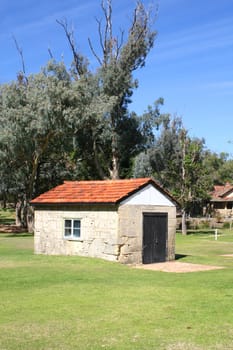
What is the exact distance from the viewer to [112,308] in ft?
37.8

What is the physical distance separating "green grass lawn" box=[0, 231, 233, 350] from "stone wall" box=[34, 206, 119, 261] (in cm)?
235

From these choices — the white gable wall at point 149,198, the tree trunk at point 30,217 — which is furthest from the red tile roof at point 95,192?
the tree trunk at point 30,217

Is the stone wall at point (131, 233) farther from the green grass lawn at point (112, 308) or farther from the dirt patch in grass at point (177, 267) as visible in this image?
the green grass lawn at point (112, 308)

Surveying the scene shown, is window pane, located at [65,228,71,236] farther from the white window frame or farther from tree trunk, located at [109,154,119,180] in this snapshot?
tree trunk, located at [109,154,119,180]

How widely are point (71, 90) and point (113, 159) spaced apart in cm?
1301

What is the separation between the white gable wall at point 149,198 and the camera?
21.3m

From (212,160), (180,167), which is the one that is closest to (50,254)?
(180,167)

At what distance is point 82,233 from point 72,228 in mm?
792

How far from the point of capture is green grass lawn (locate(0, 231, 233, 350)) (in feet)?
28.7

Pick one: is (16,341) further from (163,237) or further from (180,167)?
(180,167)

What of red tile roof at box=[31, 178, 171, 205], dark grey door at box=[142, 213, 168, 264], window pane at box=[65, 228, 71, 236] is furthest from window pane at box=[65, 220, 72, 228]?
dark grey door at box=[142, 213, 168, 264]

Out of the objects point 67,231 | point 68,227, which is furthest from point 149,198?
point 67,231

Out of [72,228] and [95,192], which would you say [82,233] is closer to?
[72,228]

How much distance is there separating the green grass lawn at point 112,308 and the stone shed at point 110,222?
2.27 meters
